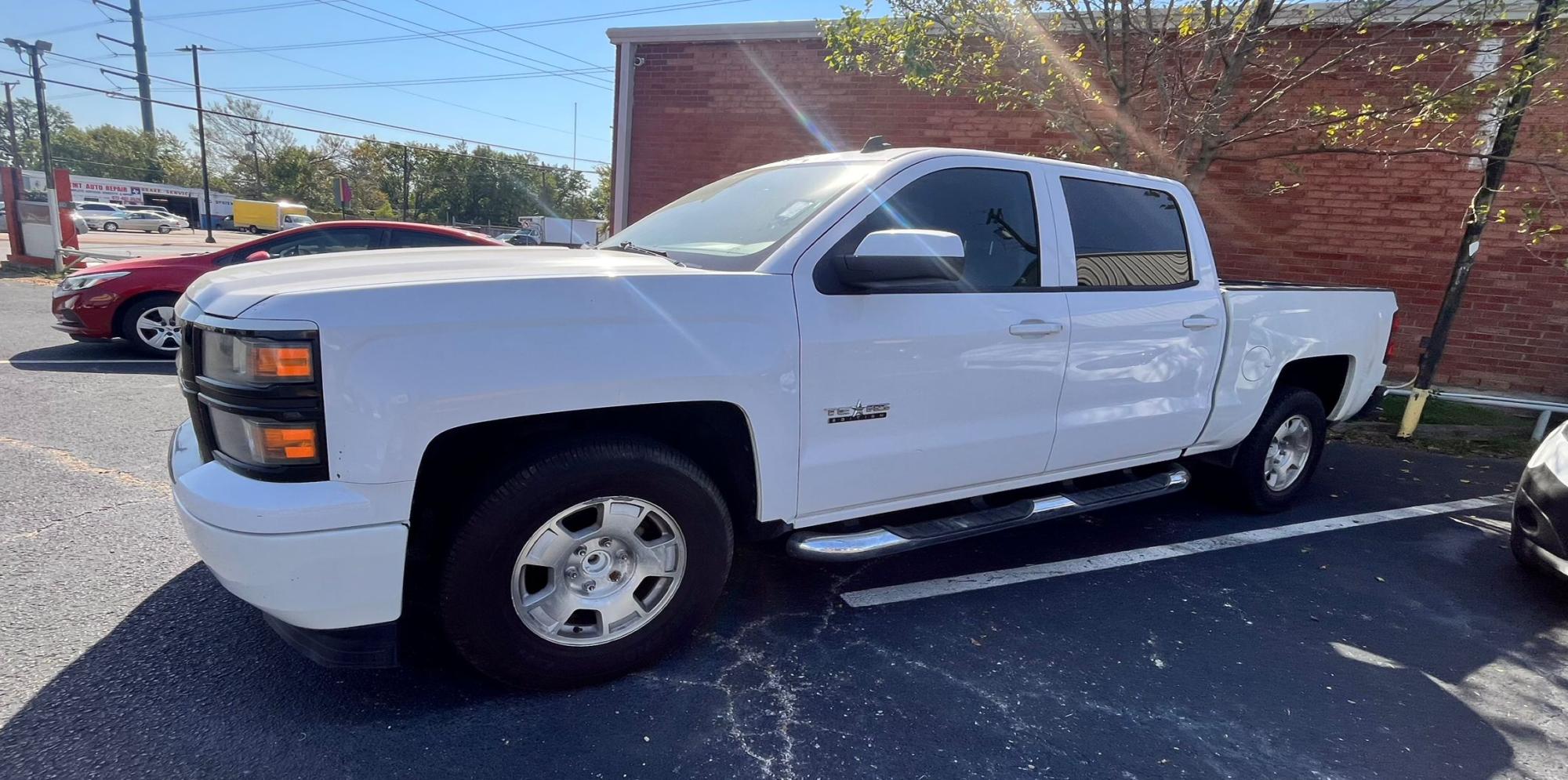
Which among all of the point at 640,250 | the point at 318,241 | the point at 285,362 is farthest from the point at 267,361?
the point at 318,241

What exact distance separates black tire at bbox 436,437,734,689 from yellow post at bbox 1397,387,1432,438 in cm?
701

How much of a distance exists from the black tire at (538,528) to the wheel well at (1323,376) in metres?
3.85

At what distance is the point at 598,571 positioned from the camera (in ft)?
8.23

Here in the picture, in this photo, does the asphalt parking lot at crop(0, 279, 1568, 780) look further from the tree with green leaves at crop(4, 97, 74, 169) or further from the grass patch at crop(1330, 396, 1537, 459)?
the tree with green leaves at crop(4, 97, 74, 169)

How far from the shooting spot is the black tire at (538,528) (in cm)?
225

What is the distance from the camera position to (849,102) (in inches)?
399

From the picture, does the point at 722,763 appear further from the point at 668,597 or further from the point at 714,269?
the point at 714,269

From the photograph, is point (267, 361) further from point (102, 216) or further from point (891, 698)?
point (102, 216)

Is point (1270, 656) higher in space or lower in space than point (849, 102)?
lower

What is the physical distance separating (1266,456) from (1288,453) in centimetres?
31

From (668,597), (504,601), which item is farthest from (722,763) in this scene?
(504,601)

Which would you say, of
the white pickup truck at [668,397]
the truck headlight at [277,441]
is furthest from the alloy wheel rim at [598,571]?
the truck headlight at [277,441]

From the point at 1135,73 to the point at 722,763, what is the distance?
7.56 metres

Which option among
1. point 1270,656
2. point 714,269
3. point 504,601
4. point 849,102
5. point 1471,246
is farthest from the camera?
point 849,102
